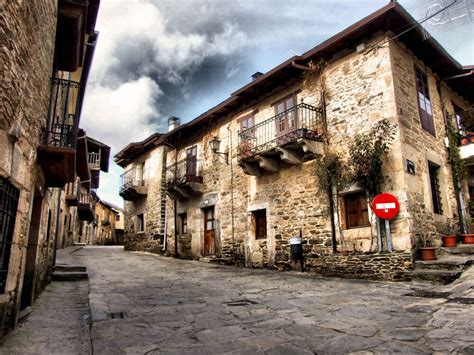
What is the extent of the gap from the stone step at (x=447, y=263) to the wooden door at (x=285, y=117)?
5.02 m

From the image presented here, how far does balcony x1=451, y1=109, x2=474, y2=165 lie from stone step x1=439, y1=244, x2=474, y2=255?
10.9 ft

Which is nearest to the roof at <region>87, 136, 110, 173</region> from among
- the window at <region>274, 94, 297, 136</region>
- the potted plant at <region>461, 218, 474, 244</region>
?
the window at <region>274, 94, 297, 136</region>

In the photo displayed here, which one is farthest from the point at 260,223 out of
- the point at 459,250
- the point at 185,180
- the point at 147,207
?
the point at 147,207

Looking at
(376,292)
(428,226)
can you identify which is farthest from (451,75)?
(376,292)

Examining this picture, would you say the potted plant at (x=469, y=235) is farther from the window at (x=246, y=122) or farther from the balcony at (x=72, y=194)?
the balcony at (x=72, y=194)

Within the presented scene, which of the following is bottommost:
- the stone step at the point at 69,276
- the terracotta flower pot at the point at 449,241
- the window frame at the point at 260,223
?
the stone step at the point at 69,276

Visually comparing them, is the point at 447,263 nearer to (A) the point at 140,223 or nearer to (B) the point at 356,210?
(B) the point at 356,210

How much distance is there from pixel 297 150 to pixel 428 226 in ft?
12.6

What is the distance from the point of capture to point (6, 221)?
3600 millimetres

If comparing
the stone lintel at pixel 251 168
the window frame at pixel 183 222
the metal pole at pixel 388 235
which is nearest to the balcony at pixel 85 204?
the window frame at pixel 183 222

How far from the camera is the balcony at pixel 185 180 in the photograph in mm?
14055

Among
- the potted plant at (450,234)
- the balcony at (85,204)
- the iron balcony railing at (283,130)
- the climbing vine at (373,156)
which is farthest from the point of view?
the balcony at (85,204)

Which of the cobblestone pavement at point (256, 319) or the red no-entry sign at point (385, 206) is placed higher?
the red no-entry sign at point (385, 206)

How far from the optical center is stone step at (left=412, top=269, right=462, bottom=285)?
6.57 metres
